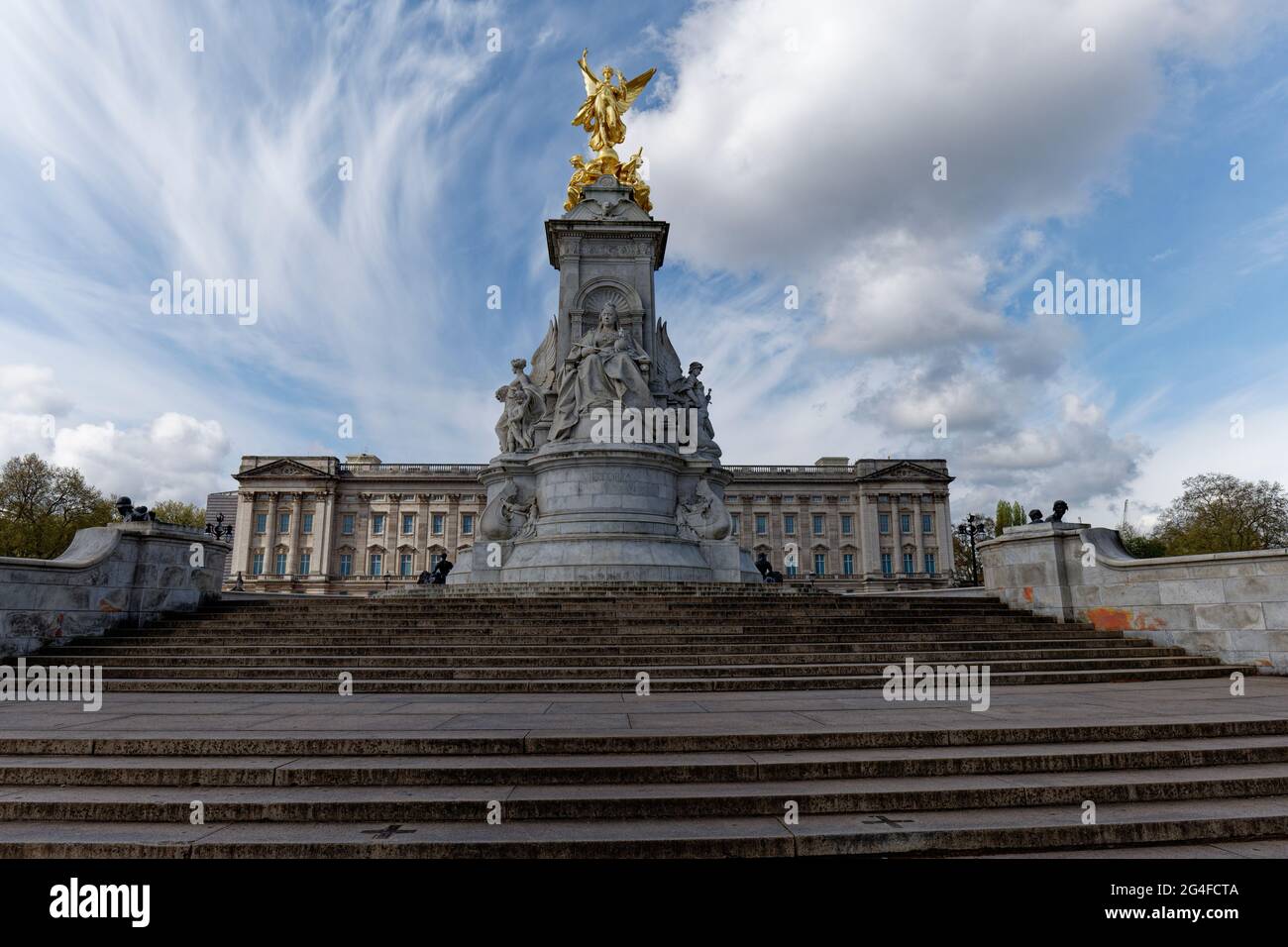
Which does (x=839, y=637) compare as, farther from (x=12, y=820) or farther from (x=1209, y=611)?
(x=12, y=820)

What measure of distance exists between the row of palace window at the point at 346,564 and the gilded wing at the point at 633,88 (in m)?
63.1

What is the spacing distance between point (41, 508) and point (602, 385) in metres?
40.7

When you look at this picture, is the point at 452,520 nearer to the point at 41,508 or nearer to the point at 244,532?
the point at 244,532

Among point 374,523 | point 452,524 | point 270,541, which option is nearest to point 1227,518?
point 452,524

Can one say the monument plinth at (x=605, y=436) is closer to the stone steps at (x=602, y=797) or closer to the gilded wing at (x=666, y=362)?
the gilded wing at (x=666, y=362)

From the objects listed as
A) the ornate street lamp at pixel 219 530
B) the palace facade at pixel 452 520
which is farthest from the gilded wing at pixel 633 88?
the palace facade at pixel 452 520

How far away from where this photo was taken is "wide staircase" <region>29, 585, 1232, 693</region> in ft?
37.5

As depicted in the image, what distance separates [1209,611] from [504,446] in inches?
863

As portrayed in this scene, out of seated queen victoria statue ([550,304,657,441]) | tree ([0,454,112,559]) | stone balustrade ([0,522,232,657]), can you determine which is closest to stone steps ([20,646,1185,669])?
stone balustrade ([0,522,232,657])

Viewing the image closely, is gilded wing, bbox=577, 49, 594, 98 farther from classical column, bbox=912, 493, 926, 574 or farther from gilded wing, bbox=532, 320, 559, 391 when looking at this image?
classical column, bbox=912, 493, 926, 574

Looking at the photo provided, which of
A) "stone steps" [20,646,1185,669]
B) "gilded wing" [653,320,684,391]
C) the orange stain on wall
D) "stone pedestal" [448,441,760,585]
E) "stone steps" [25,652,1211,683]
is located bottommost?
"stone steps" [25,652,1211,683]

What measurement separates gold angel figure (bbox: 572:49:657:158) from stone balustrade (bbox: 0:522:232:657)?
924 inches
